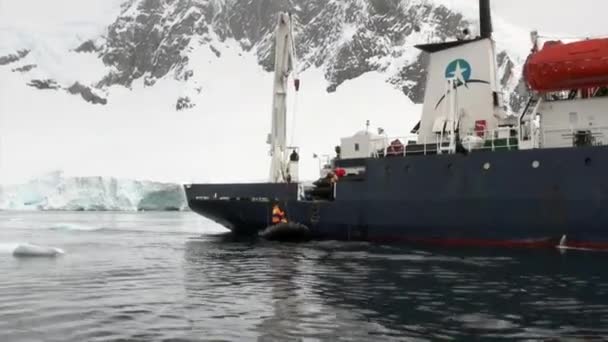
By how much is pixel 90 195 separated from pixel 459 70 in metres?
69.4

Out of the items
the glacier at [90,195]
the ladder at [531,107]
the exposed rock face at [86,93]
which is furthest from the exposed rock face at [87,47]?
the ladder at [531,107]

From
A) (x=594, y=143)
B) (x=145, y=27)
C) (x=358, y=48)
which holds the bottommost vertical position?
(x=594, y=143)

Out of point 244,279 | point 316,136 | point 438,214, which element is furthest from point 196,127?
point 244,279

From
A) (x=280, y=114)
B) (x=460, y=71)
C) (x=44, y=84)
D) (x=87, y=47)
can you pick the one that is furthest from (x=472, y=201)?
(x=87, y=47)

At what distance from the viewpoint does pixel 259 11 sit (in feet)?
449

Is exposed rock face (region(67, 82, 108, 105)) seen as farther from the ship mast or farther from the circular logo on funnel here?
the circular logo on funnel

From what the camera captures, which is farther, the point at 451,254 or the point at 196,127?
the point at 196,127

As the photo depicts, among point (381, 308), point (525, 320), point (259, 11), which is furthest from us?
point (259, 11)

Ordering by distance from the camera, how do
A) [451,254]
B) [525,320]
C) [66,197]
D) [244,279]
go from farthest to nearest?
[66,197] → [451,254] → [244,279] → [525,320]

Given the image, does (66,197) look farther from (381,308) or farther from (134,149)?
(381,308)

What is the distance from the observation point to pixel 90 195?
3413 inches

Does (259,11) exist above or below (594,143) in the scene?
above

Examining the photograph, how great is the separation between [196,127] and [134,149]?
1238 centimetres

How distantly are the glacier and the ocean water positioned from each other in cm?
6825
